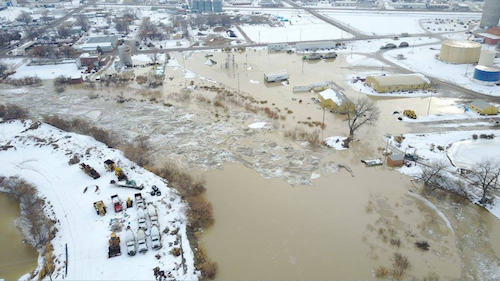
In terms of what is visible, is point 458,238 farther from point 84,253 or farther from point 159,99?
point 159,99

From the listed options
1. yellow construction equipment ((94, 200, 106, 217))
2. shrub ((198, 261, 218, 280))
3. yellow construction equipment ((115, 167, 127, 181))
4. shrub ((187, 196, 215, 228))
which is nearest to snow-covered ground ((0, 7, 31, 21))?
yellow construction equipment ((115, 167, 127, 181))

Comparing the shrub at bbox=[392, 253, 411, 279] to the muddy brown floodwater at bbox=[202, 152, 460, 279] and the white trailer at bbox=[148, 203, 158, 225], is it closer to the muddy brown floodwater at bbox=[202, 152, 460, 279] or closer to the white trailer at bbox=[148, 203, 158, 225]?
the muddy brown floodwater at bbox=[202, 152, 460, 279]

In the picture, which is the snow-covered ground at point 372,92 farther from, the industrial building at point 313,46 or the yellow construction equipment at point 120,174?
the yellow construction equipment at point 120,174

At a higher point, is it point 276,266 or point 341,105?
point 341,105

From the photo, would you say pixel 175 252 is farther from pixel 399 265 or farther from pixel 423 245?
pixel 423 245

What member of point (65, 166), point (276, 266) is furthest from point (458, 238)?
point (65, 166)

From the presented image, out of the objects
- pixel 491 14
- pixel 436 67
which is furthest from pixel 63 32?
pixel 491 14

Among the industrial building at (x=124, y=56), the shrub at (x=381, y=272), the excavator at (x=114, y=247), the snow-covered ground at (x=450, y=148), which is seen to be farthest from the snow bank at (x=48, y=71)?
the shrub at (x=381, y=272)
